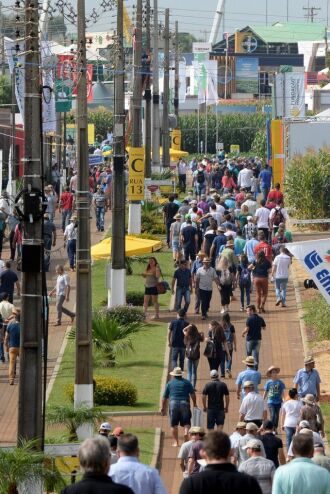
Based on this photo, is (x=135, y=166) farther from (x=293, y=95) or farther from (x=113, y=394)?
(x=293, y=95)

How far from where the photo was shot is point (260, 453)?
14289 mm

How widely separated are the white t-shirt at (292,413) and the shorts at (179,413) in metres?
1.86

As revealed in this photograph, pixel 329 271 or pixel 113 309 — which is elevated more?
pixel 329 271

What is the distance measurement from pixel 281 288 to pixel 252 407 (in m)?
12.7

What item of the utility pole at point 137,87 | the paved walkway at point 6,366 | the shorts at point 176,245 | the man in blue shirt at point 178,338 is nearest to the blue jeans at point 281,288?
the paved walkway at point 6,366

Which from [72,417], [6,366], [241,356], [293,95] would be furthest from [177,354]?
[293,95]

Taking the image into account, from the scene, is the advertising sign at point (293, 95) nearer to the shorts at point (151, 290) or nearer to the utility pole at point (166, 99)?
the utility pole at point (166, 99)

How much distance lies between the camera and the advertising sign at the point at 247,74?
144625 millimetres

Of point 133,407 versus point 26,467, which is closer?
point 26,467

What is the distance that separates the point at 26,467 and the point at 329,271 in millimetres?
6088

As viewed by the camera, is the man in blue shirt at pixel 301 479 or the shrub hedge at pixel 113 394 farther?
the shrub hedge at pixel 113 394

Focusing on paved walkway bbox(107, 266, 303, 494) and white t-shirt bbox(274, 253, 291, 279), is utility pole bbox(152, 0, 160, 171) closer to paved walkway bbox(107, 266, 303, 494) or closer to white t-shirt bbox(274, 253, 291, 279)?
paved walkway bbox(107, 266, 303, 494)

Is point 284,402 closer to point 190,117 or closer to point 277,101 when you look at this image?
point 277,101

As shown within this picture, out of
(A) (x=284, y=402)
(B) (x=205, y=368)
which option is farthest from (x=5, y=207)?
(A) (x=284, y=402)
